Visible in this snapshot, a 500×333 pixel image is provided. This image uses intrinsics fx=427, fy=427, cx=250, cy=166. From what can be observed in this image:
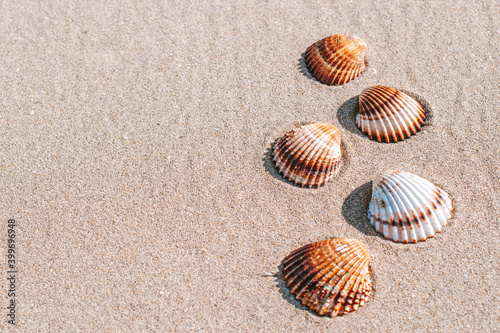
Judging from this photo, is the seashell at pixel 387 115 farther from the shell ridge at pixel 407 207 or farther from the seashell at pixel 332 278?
the seashell at pixel 332 278

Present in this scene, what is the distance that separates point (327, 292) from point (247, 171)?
1.18m

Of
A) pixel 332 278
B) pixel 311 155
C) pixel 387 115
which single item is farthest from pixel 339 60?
pixel 332 278

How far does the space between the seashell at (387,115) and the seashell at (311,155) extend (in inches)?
13.1

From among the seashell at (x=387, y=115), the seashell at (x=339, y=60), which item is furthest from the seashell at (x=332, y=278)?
the seashell at (x=339, y=60)

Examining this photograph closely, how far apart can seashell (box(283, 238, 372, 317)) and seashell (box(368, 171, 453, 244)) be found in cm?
33

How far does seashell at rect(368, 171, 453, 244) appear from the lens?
3.07 meters

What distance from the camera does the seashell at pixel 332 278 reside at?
281 centimetres

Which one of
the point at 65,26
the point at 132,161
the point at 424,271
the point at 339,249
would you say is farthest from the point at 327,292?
the point at 65,26

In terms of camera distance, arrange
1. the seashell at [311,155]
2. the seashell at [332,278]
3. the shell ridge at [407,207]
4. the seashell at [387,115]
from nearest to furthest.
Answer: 1. the seashell at [332,278]
2. the shell ridge at [407,207]
3. the seashell at [311,155]
4. the seashell at [387,115]

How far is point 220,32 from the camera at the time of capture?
4.41 metres

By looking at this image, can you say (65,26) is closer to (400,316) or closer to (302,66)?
(302,66)

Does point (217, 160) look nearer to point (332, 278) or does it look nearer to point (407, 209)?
point (332, 278)

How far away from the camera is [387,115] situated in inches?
138

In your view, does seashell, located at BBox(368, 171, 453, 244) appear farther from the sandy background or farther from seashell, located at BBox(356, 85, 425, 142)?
seashell, located at BBox(356, 85, 425, 142)
